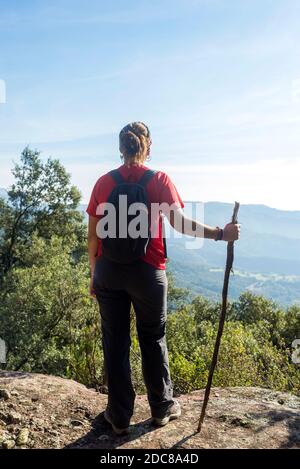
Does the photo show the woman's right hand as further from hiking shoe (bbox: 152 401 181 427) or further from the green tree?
the green tree

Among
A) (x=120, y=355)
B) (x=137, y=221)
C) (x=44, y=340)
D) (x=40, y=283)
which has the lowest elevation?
(x=44, y=340)

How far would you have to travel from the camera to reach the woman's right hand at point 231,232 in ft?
12.8

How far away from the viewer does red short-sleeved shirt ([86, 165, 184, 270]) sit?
3.86 meters

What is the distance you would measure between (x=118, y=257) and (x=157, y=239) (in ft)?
1.41

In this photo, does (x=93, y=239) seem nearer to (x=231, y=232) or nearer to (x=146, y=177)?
(x=146, y=177)

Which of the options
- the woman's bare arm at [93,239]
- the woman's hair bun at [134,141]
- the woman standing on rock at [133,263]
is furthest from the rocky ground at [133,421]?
the woman's hair bun at [134,141]

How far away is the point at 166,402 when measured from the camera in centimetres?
431

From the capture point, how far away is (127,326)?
13.8 ft

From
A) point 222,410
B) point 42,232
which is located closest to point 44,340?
point 42,232

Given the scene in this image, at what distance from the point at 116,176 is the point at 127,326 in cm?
155

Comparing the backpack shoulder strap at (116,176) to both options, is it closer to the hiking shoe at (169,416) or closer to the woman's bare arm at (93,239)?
the woman's bare arm at (93,239)

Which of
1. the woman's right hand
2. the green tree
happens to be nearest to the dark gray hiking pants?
the woman's right hand

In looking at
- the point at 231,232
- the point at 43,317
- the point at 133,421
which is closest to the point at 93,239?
the point at 231,232
